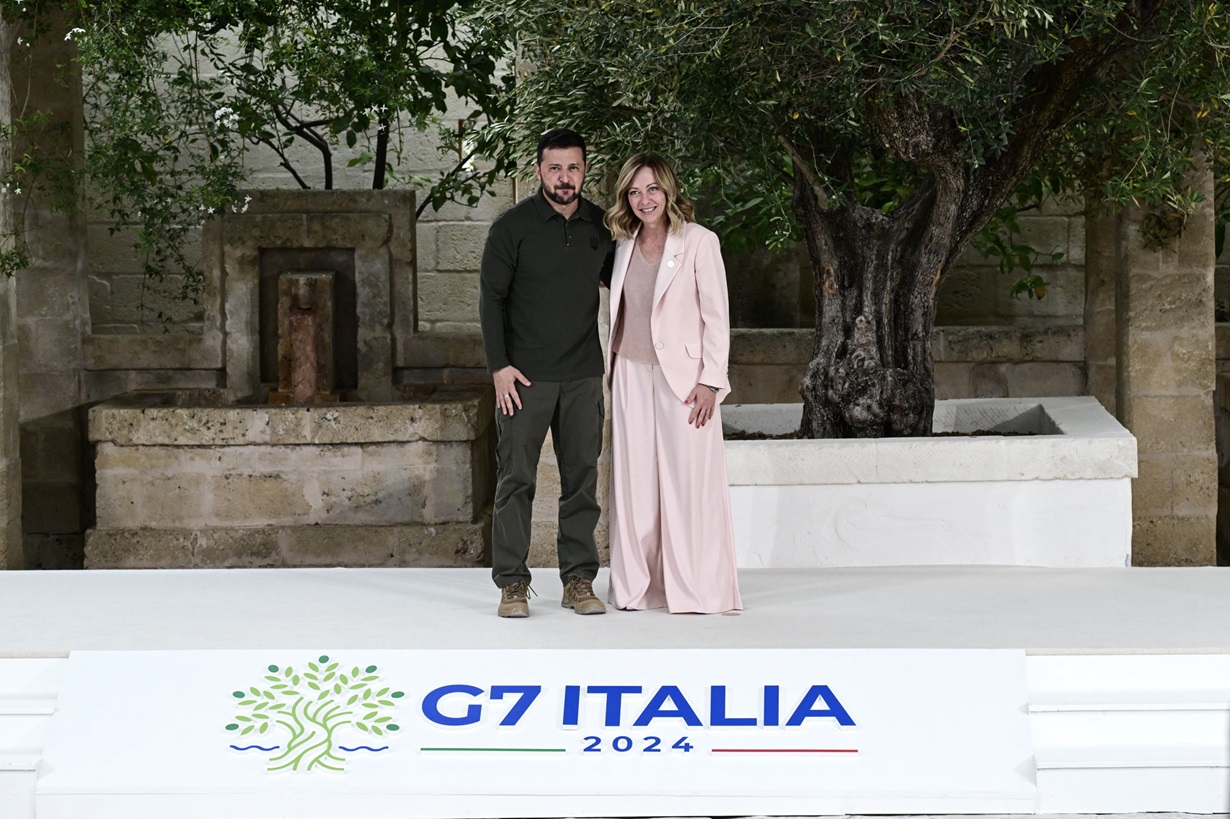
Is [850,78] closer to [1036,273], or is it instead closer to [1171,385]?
[1171,385]

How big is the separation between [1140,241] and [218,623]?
14.7ft

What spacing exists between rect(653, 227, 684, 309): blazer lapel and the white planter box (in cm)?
106

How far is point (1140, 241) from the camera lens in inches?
267

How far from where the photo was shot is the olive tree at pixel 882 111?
16.5ft

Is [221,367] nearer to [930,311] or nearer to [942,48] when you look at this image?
[930,311]

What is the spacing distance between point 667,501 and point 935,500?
127 cm

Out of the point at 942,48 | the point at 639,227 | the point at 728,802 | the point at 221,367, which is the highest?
the point at 942,48

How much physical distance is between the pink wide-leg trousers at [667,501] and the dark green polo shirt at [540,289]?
0.79ft

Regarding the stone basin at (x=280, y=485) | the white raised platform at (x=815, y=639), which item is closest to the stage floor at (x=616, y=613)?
the white raised platform at (x=815, y=639)

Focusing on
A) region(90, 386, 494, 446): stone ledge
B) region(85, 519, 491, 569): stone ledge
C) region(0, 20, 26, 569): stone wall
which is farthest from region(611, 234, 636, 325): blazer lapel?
region(0, 20, 26, 569): stone wall

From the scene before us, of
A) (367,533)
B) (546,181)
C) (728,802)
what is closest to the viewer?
(728,802)

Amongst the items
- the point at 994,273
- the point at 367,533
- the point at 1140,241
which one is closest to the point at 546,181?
the point at 367,533

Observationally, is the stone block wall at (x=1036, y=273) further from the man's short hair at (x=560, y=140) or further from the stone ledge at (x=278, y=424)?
the man's short hair at (x=560, y=140)

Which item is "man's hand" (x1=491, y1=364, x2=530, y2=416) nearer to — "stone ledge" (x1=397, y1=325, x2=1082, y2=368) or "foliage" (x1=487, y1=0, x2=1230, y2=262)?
"foliage" (x1=487, y1=0, x2=1230, y2=262)
